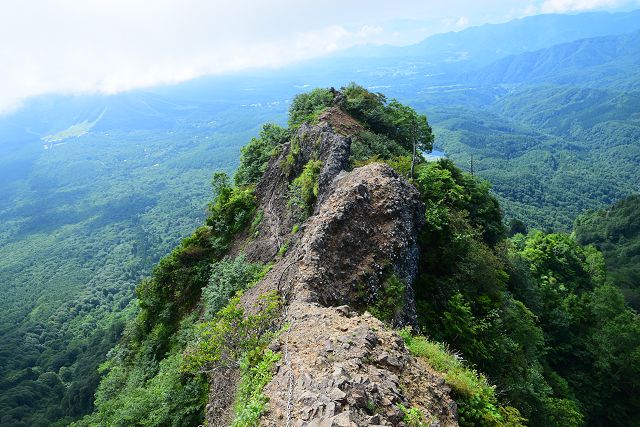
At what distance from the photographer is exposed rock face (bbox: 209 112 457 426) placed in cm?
712

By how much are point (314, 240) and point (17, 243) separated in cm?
22953

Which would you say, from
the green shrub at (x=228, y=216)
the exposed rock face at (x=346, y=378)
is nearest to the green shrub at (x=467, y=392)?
the exposed rock face at (x=346, y=378)

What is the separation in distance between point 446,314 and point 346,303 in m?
4.20

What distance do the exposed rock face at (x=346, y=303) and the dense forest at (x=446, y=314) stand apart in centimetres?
85

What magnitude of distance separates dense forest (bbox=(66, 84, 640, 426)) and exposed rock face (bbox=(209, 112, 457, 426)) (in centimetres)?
85

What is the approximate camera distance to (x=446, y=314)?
1402cm

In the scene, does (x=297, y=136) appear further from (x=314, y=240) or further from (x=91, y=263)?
(x=91, y=263)

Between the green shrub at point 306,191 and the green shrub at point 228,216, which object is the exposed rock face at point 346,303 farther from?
the green shrub at point 228,216

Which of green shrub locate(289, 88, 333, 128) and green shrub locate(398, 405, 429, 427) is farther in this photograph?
green shrub locate(289, 88, 333, 128)

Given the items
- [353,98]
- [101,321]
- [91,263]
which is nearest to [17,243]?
[91,263]

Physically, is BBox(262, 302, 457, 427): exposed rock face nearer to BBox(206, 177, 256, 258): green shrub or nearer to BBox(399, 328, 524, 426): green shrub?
BBox(399, 328, 524, 426): green shrub

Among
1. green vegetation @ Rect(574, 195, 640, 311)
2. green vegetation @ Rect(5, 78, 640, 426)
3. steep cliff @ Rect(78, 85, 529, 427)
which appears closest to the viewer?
steep cliff @ Rect(78, 85, 529, 427)

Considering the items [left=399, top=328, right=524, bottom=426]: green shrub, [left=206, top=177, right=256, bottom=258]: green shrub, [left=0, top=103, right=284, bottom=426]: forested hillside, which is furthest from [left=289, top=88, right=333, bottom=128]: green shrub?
[left=0, top=103, right=284, bottom=426]: forested hillside

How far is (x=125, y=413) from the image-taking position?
1453cm
